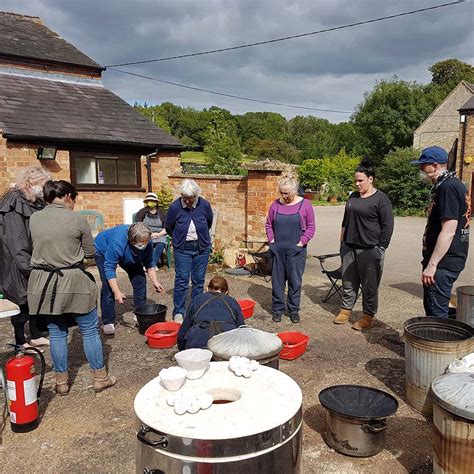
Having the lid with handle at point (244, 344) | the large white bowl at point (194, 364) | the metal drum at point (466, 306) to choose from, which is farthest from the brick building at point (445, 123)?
the large white bowl at point (194, 364)

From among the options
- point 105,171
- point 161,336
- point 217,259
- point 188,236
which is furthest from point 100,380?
A: point 105,171

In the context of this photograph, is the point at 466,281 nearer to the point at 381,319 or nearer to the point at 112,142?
the point at 381,319

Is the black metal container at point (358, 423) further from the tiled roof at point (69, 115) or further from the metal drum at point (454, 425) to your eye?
the tiled roof at point (69, 115)

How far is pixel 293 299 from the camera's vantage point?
5.74 metres

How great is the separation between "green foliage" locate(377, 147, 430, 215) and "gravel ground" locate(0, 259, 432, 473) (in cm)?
1863

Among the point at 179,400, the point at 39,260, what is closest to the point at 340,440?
the point at 179,400

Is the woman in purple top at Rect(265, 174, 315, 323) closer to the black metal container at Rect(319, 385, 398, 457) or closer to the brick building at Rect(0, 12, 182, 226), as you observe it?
the black metal container at Rect(319, 385, 398, 457)

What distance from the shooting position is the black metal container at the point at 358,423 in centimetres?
285

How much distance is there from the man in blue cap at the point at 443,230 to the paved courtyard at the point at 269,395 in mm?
936

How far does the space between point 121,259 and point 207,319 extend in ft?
6.08

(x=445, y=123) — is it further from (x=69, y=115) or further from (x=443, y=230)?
(x=443, y=230)

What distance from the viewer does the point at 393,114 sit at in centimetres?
4209

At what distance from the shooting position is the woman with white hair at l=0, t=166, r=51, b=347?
160 inches

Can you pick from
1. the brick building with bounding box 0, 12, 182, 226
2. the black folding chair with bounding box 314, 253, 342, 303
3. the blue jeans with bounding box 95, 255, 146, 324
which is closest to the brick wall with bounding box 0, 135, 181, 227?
the brick building with bounding box 0, 12, 182, 226
